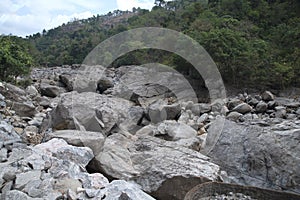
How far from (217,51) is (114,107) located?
6.18 m

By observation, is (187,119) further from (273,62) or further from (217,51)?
(273,62)

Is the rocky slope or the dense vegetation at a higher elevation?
the dense vegetation

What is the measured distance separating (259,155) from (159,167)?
1464 millimetres

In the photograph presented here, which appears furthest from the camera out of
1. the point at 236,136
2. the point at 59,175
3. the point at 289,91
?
the point at 289,91

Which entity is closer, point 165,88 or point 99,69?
point 165,88

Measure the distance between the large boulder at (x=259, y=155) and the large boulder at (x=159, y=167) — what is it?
509 mm

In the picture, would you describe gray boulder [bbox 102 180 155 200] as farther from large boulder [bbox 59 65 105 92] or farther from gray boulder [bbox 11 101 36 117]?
large boulder [bbox 59 65 105 92]

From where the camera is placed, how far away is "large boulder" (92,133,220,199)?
10.8 feet

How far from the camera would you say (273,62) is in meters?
11.2

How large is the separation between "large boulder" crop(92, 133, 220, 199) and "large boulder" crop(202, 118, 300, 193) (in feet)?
1.67

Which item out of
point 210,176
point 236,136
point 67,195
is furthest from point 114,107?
point 67,195

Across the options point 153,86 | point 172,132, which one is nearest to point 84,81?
point 153,86

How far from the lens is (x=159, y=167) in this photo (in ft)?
11.4

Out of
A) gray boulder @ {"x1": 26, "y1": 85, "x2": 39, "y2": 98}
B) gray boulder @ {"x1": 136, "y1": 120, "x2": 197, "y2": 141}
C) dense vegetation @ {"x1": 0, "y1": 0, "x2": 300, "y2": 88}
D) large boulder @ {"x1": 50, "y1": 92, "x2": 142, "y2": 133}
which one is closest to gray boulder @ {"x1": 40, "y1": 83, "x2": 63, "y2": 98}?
gray boulder @ {"x1": 26, "y1": 85, "x2": 39, "y2": 98}
